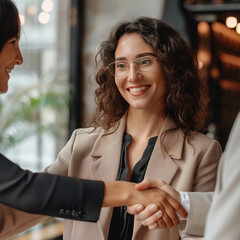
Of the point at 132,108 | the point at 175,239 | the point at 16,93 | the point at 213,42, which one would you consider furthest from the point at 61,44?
the point at 175,239

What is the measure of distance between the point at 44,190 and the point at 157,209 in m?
0.46

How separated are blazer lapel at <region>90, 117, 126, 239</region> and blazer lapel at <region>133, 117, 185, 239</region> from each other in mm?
161

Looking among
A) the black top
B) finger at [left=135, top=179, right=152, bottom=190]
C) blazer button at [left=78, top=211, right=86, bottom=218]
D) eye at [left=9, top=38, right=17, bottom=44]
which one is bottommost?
the black top

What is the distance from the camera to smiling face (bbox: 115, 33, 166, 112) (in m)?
1.92

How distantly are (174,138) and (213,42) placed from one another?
2965mm

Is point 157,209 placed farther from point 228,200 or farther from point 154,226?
point 228,200

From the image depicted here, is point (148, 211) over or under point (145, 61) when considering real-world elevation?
under

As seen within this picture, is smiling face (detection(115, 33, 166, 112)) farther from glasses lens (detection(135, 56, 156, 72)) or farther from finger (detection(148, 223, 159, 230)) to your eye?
finger (detection(148, 223, 159, 230))

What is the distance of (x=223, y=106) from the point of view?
473cm

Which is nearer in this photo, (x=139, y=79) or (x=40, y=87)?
(x=139, y=79)

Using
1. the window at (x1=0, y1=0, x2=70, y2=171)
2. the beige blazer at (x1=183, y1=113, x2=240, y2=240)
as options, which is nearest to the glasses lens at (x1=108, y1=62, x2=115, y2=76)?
the beige blazer at (x1=183, y1=113, x2=240, y2=240)

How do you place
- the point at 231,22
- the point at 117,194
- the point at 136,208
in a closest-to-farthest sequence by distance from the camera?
the point at 117,194 → the point at 136,208 → the point at 231,22

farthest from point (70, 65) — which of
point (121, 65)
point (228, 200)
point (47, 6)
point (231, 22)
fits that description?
point (228, 200)

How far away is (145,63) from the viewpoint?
1.93 metres
